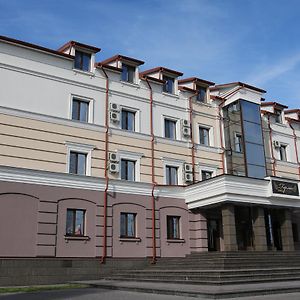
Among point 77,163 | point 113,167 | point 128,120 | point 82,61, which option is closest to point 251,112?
point 128,120

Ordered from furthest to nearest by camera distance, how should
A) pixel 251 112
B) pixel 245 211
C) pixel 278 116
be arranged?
pixel 278 116
pixel 251 112
pixel 245 211

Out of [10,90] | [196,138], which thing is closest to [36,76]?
[10,90]

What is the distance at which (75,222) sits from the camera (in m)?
18.1

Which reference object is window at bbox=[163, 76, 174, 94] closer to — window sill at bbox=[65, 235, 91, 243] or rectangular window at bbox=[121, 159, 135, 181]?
rectangular window at bbox=[121, 159, 135, 181]

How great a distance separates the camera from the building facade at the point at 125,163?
57.2ft

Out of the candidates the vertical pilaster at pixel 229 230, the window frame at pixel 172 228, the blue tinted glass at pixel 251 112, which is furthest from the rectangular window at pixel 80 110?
the blue tinted glass at pixel 251 112

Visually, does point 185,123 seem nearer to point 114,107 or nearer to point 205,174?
point 205,174

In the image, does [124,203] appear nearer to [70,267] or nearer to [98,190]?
[98,190]

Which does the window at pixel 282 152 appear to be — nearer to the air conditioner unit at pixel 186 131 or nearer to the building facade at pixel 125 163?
the building facade at pixel 125 163

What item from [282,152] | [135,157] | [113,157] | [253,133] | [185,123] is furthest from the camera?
[282,152]

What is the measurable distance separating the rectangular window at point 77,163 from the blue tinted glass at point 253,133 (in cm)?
995

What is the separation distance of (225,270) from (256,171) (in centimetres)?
1047

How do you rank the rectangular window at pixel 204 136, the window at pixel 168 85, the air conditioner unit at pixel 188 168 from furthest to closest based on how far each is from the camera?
the rectangular window at pixel 204 136, the window at pixel 168 85, the air conditioner unit at pixel 188 168

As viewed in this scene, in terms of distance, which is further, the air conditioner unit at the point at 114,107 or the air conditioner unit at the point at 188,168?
the air conditioner unit at the point at 188,168
